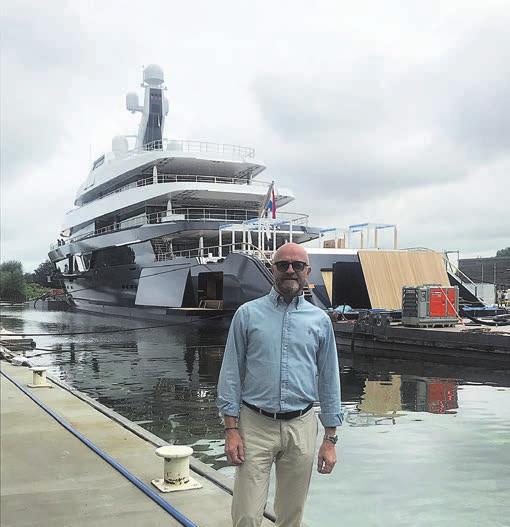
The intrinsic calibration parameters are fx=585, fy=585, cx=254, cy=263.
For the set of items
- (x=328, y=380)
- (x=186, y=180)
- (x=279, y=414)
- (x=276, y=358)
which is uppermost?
(x=186, y=180)

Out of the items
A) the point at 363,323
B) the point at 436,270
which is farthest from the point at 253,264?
the point at 436,270

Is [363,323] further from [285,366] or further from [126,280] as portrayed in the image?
[126,280]

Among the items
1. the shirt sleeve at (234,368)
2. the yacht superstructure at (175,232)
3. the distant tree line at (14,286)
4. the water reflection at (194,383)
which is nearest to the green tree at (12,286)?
the distant tree line at (14,286)

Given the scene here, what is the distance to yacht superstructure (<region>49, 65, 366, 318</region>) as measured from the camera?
20.6 meters

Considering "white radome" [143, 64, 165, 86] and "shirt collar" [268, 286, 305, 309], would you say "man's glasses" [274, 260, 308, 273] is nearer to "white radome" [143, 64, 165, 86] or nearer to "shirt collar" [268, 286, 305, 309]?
"shirt collar" [268, 286, 305, 309]

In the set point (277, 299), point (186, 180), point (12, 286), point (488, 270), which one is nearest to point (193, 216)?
point (186, 180)

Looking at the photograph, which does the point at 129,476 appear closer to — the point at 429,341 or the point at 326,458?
the point at 326,458

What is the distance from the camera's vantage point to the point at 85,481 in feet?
13.2

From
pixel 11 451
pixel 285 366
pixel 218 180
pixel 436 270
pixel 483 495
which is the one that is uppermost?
pixel 218 180

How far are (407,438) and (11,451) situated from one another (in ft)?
13.5

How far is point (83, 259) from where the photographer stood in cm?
3397

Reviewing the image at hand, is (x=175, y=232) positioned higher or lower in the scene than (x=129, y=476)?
higher

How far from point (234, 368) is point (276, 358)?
0.19 meters

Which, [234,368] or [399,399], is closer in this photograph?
[234,368]
